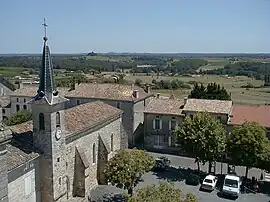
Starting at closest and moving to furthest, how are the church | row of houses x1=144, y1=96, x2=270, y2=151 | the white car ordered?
the church < the white car < row of houses x1=144, y1=96, x2=270, y2=151

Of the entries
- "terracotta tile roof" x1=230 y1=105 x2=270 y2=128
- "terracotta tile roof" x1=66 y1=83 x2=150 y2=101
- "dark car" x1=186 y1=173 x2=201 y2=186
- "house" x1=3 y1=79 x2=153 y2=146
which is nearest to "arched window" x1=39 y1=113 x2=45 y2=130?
"dark car" x1=186 y1=173 x2=201 y2=186

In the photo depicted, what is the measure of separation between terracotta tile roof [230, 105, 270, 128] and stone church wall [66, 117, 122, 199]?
40.2 ft

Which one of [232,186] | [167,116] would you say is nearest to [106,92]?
[167,116]

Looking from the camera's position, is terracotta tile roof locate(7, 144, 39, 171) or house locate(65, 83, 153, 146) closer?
terracotta tile roof locate(7, 144, 39, 171)

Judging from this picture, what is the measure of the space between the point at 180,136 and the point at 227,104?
360 inches

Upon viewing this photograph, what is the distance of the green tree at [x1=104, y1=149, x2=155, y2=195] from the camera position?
24328 millimetres

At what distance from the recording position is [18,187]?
18953 millimetres

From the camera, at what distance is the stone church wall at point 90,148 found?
79.0 ft

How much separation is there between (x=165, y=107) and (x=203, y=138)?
10.4 m

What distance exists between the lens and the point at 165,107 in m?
38.9

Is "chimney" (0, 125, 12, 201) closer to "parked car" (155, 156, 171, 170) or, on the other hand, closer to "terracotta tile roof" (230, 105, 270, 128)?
"parked car" (155, 156, 171, 170)

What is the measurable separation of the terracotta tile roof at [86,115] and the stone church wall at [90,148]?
0.81 metres

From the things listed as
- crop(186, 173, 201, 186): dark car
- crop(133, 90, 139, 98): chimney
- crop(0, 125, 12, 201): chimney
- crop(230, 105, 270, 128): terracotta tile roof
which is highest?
crop(0, 125, 12, 201): chimney

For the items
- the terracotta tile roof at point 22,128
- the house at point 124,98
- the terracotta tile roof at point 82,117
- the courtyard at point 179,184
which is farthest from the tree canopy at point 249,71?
the terracotta tile roof at point 22,128
